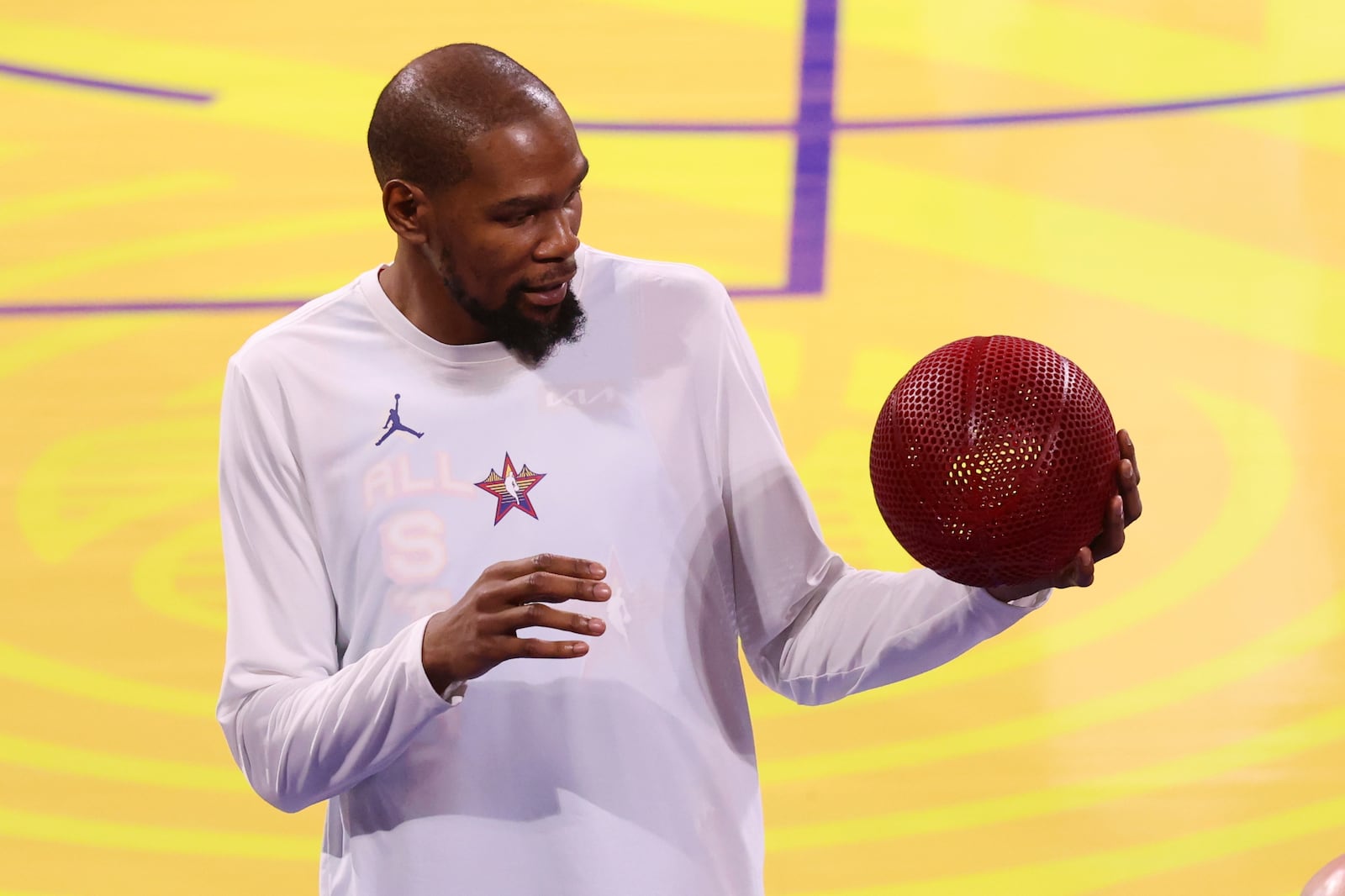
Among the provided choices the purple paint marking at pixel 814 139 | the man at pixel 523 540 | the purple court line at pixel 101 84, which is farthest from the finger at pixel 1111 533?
the purple court line at pixel 101 84

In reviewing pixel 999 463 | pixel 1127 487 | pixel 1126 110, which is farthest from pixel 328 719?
pixel 1126 110

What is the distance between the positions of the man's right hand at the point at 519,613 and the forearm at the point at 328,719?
0.07m

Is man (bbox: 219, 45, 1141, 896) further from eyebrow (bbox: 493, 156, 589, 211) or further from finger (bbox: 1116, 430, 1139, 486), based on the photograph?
finger (bbox: 1116, 430, 1139, 486)

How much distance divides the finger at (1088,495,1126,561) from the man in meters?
0.10

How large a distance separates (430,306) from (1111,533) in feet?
2.49

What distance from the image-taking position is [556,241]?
1.52 metres

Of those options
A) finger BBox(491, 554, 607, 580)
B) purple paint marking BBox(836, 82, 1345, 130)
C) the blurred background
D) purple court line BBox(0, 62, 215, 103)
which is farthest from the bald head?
purple court line BBox(0, 62, 215, 103)

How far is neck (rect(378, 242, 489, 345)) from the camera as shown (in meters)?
1.61

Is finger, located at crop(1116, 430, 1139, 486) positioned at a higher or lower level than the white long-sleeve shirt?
higher

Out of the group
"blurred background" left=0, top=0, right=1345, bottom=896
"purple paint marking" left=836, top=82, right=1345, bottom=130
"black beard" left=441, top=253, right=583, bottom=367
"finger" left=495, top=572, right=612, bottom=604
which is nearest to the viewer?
"finger" left=495, top=572, right=612, bottom=604

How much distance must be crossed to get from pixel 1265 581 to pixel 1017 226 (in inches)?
33.1

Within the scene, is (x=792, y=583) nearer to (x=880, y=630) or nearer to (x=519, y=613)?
(x=880, y=630)

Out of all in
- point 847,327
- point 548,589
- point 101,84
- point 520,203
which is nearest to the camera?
point 548,589

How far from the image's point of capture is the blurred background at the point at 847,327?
275 centimetres
